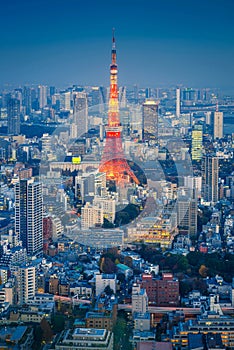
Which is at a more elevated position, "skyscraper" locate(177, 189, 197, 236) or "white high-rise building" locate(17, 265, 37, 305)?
"skyscraper" locate(177, 189, 197, 236)

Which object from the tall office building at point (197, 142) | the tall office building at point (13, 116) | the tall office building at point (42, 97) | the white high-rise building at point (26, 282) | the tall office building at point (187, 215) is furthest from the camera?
the tall office building at point (13, 116)

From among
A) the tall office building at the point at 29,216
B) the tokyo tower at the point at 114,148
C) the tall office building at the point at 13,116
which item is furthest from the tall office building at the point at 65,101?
the tall office building at the point at 29,216

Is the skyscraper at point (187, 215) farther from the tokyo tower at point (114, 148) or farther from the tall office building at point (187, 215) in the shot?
the tokyo tower at point (114, 148)

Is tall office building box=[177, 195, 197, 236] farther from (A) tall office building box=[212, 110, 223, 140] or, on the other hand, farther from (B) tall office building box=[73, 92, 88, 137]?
(A) tall office building box=[212, 110, 223, 140]

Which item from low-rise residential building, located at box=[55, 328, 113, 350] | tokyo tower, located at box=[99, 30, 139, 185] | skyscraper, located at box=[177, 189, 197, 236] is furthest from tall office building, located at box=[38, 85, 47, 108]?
low-rise residential building, located at box=[55, 328, 113, 350]

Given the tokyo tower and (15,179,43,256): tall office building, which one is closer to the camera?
(15,179,43,256): tall office building

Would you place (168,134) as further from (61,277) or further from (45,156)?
(61,277)

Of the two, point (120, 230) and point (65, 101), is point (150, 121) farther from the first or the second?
point (120, 230)
